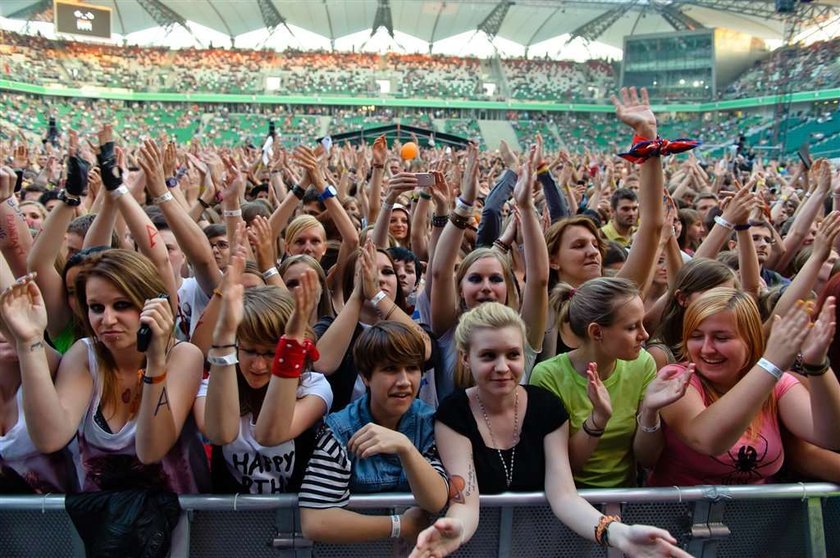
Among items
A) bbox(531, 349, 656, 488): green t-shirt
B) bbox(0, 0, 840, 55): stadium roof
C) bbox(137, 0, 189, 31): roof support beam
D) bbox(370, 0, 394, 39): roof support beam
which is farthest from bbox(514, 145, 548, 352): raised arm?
bbox(137, 0, 189, 31): roof support beam

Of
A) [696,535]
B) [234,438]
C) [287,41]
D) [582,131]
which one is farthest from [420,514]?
[287,41]

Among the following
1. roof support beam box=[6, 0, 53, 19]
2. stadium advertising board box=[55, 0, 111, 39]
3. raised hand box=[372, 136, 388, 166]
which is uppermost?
roof support beam box=[6, 0, 53, 19]

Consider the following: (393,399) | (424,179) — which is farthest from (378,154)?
(393,399)

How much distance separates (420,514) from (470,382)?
0.76 metres

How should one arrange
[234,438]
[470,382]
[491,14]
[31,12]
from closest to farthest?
1. [234,438]
2. [470,382]
3. [31,12]
4. [491,14]

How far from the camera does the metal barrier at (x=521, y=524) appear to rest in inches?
78.8

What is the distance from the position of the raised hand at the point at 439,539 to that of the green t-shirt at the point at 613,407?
2.11 ft

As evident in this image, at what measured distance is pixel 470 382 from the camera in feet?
8.86

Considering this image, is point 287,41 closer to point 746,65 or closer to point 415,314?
point 746,65

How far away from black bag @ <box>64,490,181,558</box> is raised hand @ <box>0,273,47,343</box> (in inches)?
20.4

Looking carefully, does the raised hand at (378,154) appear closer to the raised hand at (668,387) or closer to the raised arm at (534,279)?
the raised arm at (534,279)

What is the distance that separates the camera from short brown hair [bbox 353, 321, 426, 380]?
2.20m

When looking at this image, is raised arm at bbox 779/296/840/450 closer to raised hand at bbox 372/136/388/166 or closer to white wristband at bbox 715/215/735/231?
white wristband at bbox 715/215/735/231

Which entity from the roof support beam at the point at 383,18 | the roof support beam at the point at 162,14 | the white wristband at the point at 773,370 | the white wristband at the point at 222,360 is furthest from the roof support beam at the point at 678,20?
the white wristband at the point at 222,360
